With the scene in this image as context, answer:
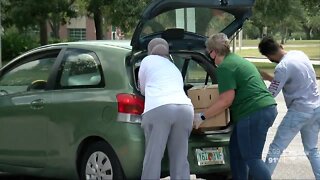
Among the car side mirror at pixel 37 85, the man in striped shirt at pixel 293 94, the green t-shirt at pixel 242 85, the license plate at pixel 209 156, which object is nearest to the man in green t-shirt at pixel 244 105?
the green t-shirt at pixel 242 85

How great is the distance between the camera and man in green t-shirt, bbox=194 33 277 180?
5.83 metres

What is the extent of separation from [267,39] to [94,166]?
227 centimetres

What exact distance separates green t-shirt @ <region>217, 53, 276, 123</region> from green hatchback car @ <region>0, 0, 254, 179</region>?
1.45ft

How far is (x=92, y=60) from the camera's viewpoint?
20.7ft

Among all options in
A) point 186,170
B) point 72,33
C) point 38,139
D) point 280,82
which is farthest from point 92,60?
point 72,33

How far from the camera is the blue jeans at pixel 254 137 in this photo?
19.2ft

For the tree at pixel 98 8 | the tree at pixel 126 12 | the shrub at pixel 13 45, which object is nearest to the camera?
the tree at pixel 126 12

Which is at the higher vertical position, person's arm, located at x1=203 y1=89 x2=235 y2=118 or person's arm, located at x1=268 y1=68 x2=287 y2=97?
person's arm, located at x1=268 y1=68 x2=287 y2=97

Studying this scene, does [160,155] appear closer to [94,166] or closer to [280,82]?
[94,166]

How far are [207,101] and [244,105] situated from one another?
0.39 meters

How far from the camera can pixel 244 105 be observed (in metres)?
5.91

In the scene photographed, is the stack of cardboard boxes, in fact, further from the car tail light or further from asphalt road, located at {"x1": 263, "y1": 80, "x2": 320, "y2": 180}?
asphalt road, located at {"x1": 263, "y1": 80, "x2": 320, "y2": 180}

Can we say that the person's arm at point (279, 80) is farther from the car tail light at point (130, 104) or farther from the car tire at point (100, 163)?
the car tire at point (100, 163)

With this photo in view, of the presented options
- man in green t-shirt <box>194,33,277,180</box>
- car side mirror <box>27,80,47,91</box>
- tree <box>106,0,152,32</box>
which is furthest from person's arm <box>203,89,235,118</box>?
tree <box>106,0,152,32</box>
